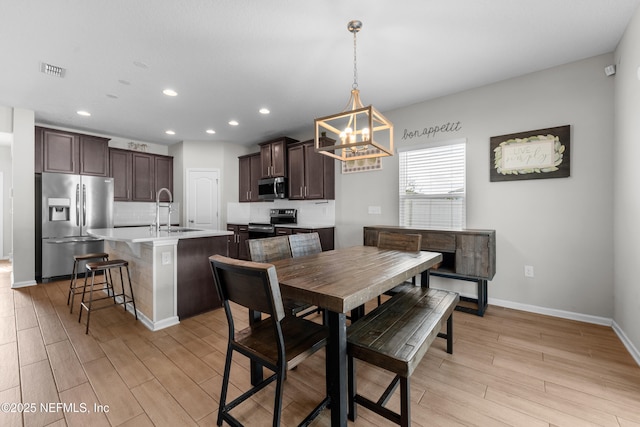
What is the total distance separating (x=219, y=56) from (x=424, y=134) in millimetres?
2701

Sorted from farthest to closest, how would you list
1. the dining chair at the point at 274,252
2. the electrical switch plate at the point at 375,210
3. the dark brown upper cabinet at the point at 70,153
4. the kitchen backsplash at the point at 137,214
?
the kitchen backsplash at the point at 137,214, the dark brown upper cabinet at the point at 70,153, the electrical switch plate at the point at 375,210, the dining chair at the point at 274,252

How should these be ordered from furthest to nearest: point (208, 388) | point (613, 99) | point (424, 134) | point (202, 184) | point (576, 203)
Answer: point (202, 184), point (424, 134), point (576, 203), point (613, 99), point (208, 388)

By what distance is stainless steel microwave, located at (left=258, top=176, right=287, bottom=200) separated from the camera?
16.8ft

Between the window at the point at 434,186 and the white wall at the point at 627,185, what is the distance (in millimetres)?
1330

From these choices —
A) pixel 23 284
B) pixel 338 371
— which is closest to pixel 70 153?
pixel 23 284

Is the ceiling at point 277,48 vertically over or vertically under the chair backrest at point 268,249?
over

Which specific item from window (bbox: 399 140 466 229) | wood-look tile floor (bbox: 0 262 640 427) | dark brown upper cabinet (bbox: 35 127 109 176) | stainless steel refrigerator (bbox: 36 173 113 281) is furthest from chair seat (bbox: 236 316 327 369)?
dark brown upper cabinet (bbox: 35 127 109 176)

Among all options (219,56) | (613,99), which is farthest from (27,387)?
(613,99)

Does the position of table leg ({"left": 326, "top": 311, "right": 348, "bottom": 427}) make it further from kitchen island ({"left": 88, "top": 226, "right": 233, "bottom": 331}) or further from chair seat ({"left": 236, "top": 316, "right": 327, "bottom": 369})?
kitchen island ({"left": 88, "top": 226, "right": 233, "bottom": 331})

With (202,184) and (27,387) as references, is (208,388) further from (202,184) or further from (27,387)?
(202,184)

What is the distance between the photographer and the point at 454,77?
10.1ft

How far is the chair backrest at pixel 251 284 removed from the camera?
112 cm

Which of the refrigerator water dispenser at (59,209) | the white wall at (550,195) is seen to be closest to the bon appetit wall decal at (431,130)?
the white wall at (550,195)

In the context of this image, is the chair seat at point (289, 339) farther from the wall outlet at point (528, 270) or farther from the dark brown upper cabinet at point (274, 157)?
the dark brown upper cabinet at point (274, 157)
